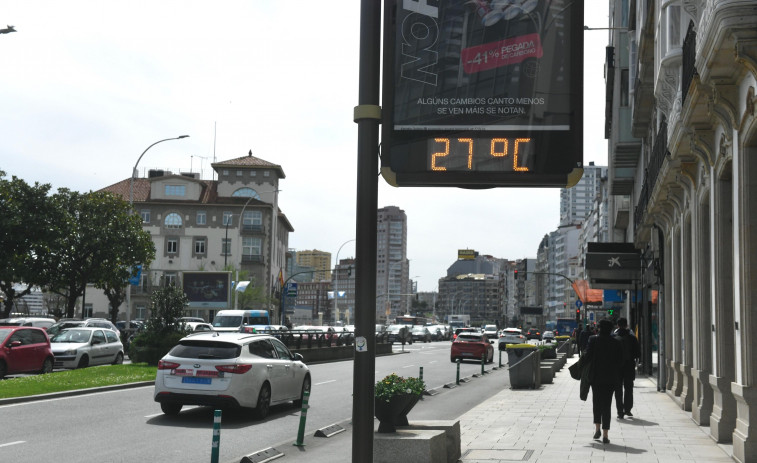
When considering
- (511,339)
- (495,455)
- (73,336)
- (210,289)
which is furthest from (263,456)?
(511,339)

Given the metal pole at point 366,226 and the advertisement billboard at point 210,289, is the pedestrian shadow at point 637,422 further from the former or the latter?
the advertisement billboard at point 210,289

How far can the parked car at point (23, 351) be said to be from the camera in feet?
80.3

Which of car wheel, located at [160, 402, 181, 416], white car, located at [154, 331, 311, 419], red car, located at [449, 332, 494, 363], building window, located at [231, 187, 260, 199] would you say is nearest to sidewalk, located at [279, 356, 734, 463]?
white car, located at [154, 331, 311, 419]

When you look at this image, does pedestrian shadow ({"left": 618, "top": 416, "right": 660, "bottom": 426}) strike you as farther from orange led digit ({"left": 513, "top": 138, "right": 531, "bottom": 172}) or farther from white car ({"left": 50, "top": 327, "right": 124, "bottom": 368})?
white car ({"left": 50, "top": 327, "right": 124, "bottom": 368})

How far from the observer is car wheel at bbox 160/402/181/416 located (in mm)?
16562

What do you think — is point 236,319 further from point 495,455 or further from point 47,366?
point 495,455

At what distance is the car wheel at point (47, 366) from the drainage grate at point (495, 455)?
60.3ft

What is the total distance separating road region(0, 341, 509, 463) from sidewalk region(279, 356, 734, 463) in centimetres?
108

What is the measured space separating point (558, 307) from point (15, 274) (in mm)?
153972

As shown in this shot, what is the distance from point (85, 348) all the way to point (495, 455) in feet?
72.8

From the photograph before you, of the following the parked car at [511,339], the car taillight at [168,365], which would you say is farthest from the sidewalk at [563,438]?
the parked car at [511,339]

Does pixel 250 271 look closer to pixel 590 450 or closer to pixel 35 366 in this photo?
pixel 35 366

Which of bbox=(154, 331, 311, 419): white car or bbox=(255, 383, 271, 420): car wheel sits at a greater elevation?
bbox=(154, 331, 311, 419): white car

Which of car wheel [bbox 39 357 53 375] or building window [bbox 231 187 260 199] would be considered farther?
building window [bbox 231 187 260 199]
